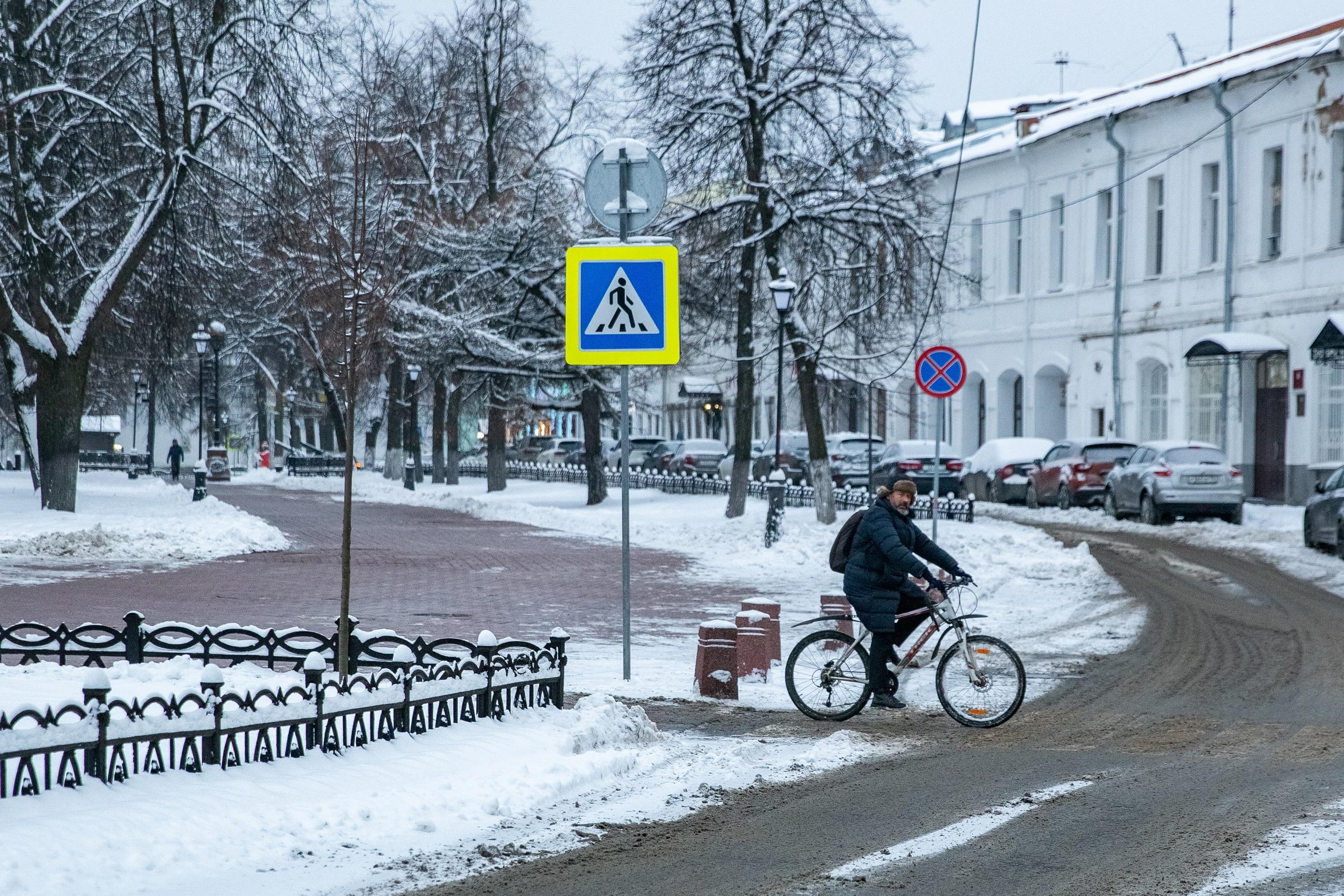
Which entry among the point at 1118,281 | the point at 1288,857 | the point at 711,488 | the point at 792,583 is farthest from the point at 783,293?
the point at 1288,857

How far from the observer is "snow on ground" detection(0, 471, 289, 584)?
Result: 2144cm

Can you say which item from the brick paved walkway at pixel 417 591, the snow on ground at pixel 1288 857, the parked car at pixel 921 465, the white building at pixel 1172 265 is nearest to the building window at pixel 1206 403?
the white building at pixel 1172 265

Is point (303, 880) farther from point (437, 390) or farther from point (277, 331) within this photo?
point (277, 331)

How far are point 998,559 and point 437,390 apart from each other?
2915cm

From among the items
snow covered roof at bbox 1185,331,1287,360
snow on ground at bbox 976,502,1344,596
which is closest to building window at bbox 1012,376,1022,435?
snow on ground at bbox 976,502,1344,596

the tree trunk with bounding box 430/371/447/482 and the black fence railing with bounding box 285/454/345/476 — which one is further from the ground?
the tree trunk with bounding box 430/371/447/482

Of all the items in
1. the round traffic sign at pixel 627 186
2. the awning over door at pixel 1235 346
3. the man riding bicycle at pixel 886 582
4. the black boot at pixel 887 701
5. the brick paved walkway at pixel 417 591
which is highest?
the awning over door at pixel 1235 346

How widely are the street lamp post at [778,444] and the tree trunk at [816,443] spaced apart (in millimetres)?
424

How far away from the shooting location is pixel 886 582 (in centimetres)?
1074

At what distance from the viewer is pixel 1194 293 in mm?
39562

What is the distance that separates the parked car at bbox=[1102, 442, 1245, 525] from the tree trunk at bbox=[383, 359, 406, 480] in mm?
25608

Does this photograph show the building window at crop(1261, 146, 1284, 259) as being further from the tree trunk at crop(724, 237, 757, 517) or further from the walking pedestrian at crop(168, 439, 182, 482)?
the walking pedestrian at crop(168, 439, 182, 482)

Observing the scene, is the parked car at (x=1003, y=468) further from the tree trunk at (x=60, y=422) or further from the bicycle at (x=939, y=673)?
the bicycle at (x=939, y=673)

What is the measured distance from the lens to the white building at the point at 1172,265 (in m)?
35.2
